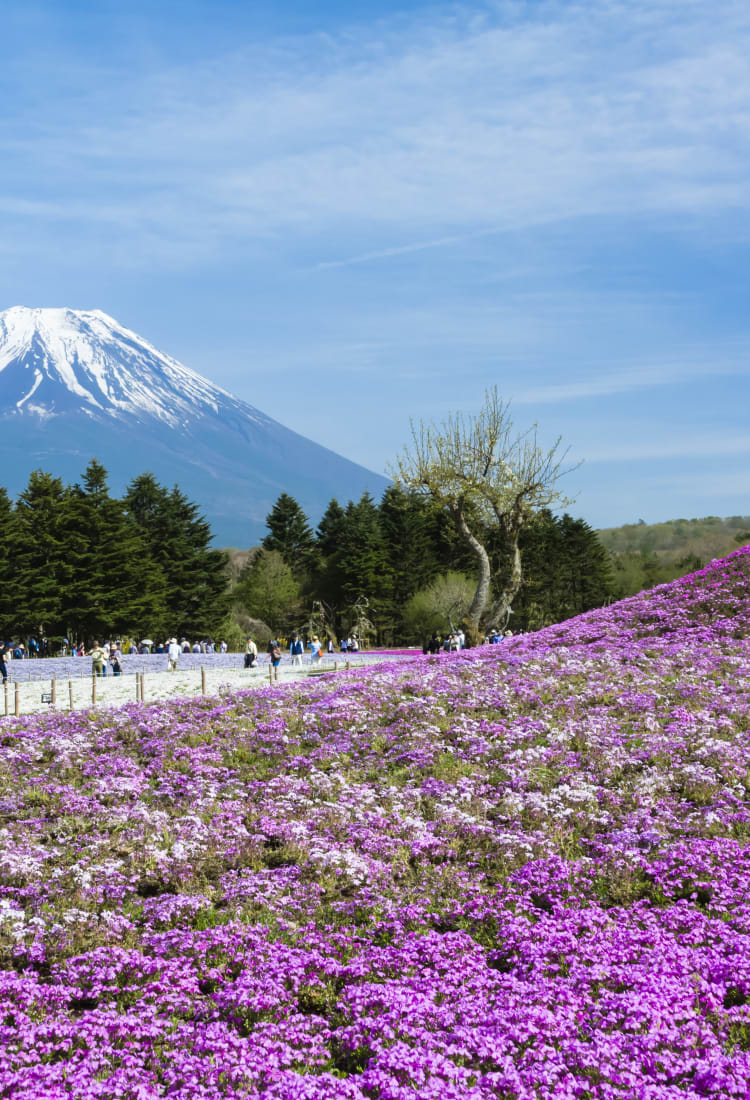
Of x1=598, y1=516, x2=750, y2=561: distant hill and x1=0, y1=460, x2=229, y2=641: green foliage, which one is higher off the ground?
x1=598, y1=516, x2=750, y2=561: distant hill

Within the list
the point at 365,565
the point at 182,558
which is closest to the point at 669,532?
the point at 365,565

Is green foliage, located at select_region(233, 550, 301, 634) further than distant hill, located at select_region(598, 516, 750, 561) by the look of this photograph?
No

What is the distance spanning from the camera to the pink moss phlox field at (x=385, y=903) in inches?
261

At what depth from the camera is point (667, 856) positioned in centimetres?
1086

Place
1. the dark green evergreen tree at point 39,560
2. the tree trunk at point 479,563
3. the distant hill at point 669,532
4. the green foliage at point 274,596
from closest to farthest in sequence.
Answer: the tree trunk at point 479,563 < the dark green evergreen tree at point 39,560 < the green foliage at point 274,596 < the distant hill at point 669,532

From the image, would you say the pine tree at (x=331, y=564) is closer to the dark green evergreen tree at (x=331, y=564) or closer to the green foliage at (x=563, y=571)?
the dark green evergreen tree at (x=331, y=564)

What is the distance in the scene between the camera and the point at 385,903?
984cm

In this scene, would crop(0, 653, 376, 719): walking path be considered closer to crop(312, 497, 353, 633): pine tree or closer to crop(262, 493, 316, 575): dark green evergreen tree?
crop(312, 497, 353, 633): pine tree

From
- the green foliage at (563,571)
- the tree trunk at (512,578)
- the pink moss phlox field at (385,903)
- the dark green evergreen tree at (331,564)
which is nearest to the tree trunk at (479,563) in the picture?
the tree trunk at (512,578)

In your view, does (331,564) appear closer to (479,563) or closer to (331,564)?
(331,564)

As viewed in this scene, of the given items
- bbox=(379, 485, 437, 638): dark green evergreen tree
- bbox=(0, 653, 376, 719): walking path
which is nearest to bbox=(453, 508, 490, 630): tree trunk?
bbox=(0, 653, 376, 719): walking path

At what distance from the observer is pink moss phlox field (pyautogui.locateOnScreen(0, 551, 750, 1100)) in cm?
663

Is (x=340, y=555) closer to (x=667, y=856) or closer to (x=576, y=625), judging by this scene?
(x=576, y=625)

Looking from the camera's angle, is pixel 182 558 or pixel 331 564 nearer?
pixel 182 558
